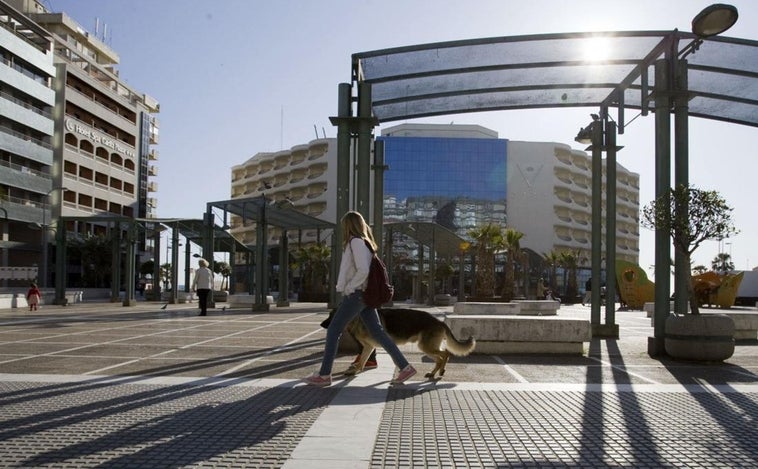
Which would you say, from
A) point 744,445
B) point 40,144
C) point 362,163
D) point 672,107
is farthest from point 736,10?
point 40,144

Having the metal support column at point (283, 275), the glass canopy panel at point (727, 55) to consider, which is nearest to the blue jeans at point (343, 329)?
the glass canopy panel at point (727, 55)

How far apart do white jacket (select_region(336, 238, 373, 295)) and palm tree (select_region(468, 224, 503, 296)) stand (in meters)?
31.8

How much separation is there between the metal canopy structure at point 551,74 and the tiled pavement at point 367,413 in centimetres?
492

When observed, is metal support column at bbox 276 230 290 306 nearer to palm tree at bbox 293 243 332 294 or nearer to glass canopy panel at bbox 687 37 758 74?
palm tree at bbox 293 243 332 294

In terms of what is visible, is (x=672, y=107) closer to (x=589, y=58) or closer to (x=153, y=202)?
(x=589, y=58)

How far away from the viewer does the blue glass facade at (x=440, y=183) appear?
319 feet

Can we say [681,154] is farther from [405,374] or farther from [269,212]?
[269,212]

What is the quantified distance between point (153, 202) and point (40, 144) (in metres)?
25.2

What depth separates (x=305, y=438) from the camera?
430 centimetres

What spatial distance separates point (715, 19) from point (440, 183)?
89.5 metres

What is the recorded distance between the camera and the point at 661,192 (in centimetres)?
990

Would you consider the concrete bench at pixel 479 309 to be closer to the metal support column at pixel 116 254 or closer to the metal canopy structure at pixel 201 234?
the metal canopy structure at pixel 201 234

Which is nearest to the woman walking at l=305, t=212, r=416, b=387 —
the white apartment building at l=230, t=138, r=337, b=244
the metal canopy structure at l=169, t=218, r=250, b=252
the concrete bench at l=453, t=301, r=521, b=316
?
the concrete bench at l=453, t=301, r=521, b=316

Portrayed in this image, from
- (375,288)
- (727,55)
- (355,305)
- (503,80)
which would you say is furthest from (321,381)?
(727,55)
